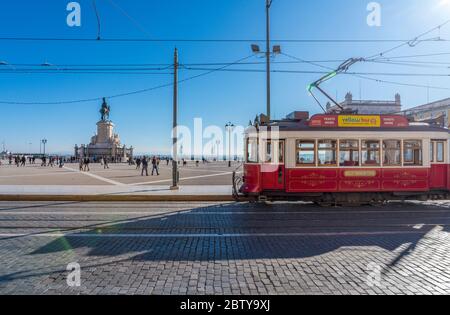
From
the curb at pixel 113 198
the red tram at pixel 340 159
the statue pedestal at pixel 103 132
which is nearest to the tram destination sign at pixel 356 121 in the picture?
the red tram at pixel 340 159

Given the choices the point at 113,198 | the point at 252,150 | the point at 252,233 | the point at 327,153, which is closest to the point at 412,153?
the point at 327,153

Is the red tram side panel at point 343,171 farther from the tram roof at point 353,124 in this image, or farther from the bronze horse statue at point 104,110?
the bronze horse statue at point 104,110

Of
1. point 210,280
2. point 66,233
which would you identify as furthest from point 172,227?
point 210,280

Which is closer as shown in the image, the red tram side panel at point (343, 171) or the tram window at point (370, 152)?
the red tram side panel at point (343, 171)

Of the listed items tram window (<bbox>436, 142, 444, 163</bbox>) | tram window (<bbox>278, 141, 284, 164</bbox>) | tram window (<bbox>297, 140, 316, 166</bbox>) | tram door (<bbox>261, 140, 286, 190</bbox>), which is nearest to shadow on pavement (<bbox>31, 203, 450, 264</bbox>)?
tram door (<bbox>261, 140, 286, 190</bbox>)

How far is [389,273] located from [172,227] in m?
5.07

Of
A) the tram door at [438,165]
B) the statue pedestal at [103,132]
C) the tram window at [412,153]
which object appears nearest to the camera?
the tram window at [412,153]

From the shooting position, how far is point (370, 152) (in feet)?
35.2

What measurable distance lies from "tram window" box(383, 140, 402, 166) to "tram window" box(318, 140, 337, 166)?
1.88 meters

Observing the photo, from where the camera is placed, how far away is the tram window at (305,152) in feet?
34.9

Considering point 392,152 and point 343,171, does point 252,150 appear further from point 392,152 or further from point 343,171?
point 392,152
